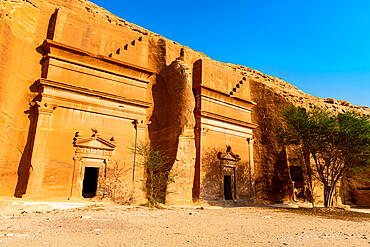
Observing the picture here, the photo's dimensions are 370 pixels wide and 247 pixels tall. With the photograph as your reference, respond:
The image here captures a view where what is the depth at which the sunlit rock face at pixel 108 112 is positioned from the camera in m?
12.6

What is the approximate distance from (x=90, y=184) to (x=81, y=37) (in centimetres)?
947

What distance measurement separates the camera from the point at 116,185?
46.5ft

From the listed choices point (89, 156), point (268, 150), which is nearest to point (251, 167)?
point (268, 150)

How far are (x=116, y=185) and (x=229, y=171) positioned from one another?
8064mm

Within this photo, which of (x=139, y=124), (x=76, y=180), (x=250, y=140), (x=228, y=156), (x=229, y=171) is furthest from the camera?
(x=250, y=140)

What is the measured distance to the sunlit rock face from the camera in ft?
41.2

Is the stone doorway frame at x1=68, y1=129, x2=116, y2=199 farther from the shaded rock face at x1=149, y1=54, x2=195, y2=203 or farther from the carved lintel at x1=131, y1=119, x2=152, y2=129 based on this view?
the shaded rock face at x1=149, y1=54, x2=195, y2=203

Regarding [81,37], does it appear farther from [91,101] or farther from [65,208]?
[65,208]

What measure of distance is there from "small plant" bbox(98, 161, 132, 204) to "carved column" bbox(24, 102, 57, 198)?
2759 mm

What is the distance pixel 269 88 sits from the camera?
79.3ft

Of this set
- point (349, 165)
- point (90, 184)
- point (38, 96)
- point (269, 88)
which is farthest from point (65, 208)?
point (269, 88)

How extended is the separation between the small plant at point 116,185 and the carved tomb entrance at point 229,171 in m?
6.66

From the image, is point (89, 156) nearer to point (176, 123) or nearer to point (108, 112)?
point (108, 112)

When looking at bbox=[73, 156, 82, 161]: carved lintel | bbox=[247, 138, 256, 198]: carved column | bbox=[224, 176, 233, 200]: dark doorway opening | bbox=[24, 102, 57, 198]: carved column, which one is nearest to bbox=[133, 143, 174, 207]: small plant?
bbox=[73, 156, 82, 161]: carved lintel
